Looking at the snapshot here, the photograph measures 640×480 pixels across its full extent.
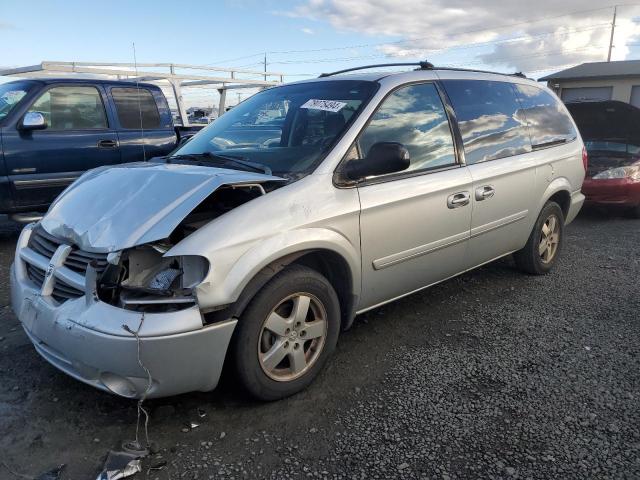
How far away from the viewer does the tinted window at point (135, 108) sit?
259 inches

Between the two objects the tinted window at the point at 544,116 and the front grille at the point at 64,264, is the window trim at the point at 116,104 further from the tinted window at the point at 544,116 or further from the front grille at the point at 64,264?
the tinted window at the point at 544,116

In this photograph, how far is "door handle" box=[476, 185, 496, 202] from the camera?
12.3 feet

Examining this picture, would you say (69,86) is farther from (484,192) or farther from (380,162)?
(484,192)

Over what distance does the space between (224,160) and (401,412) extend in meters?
1.84

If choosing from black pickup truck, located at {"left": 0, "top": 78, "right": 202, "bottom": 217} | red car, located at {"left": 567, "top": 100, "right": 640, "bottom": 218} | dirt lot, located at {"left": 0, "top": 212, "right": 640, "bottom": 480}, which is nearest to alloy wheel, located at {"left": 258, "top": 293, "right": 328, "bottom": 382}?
dirt lot, located at {"left": 0, "top": 212, "right": 640, "bottom": 480}

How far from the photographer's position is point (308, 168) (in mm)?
2951

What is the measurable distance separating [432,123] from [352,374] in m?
1.78

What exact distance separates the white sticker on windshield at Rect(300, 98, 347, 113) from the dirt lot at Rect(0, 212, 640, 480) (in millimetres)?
1551

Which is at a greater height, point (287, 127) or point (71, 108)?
point (71, 108)

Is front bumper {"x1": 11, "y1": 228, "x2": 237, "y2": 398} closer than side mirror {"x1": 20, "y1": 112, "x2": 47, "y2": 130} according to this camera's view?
Yes

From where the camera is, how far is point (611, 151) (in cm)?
830

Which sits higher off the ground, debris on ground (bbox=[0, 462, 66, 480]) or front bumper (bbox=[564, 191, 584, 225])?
front bumper (bbox=[564, 191, 584, 225])

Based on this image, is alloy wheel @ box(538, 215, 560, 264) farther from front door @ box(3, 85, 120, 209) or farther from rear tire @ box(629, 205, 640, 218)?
front door @ box(3, 85, 120, 209)

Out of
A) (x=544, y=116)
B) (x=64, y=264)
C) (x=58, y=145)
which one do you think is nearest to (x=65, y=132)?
(x=58, y=145)
